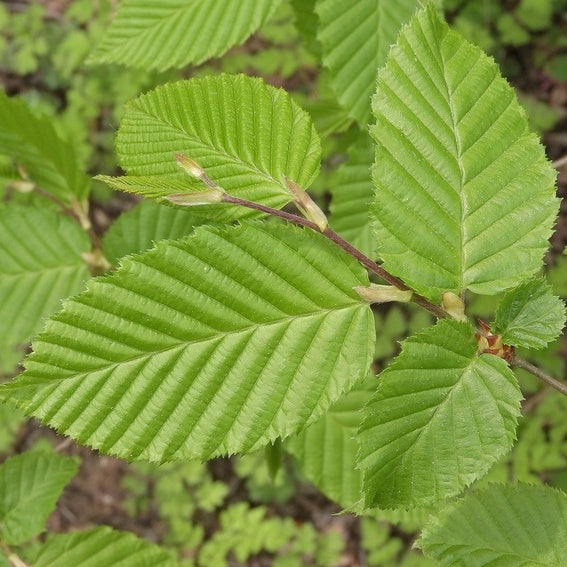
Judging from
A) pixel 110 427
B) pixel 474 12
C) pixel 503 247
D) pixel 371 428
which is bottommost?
pixel 110 427

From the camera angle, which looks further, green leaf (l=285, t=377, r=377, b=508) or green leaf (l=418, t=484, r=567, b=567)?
green leaf (l=285, t=377, r=377, b=508)

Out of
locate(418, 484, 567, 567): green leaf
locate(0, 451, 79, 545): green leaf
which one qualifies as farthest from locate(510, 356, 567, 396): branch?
locate(0, 451, 79, 545): green leaf

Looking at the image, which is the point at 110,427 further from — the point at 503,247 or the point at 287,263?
the point at 503,247

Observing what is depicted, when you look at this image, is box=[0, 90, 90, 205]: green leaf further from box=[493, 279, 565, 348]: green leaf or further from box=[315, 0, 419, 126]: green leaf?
box=[493, 279, 565, 348]: green leaf

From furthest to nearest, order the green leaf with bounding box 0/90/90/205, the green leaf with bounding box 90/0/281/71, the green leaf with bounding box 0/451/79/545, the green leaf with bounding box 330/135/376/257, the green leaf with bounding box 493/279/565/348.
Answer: the green leaf with bounding box 330/135/376/257, the green leaf with bounding box 0/451/79/545, the green leaf with bounding box 90/0/281/71, the green leaf with bounding box 0/90/90/205, the green leaf with bounding box 493/279/565/348

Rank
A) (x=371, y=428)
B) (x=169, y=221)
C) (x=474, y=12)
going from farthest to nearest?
(x=474, y=12)
(x=169, y=221)
(x=371, y=428)

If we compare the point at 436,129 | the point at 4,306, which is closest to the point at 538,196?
the point at 436,129

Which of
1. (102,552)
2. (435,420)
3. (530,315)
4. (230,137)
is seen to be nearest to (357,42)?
(230,137)
